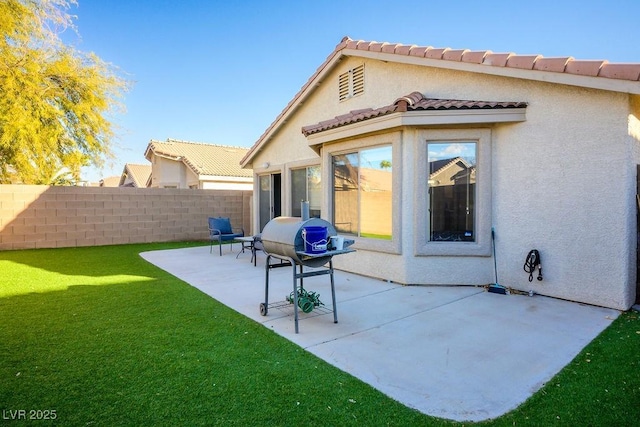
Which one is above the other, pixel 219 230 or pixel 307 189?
pixel 307 189

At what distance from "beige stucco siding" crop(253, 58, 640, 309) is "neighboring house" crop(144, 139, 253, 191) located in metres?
15.5

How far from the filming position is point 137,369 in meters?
3.62

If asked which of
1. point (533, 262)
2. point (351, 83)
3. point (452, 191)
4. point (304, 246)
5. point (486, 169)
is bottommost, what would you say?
point (533, 262)

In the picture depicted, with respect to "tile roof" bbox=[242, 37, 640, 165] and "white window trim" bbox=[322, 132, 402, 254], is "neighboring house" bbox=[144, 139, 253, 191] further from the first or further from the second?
"white window trim" bbox=[322, 132, 402, 254]

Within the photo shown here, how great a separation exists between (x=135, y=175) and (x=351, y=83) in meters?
28.6

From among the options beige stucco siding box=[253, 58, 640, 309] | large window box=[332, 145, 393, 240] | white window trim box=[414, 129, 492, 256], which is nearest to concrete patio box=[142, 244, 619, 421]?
beige stucco siding box=[253, 58, 640, 309]

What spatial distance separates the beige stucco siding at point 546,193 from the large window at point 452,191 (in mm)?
256

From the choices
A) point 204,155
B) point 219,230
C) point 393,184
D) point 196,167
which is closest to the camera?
point 393,184

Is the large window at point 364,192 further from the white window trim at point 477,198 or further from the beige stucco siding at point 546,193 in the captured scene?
the white window trim at point 477,198

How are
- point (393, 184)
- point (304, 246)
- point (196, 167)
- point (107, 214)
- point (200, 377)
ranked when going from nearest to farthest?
point (200, 377), point (304, 246), point (393, 184), point (107, 214), point (196, 167)

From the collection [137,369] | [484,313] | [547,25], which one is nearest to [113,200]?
[137,369]

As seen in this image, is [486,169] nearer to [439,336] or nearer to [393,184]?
[393,184]

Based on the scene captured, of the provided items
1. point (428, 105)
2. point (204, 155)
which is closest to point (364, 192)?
point (428, 105)

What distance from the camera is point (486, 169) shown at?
688 cm
